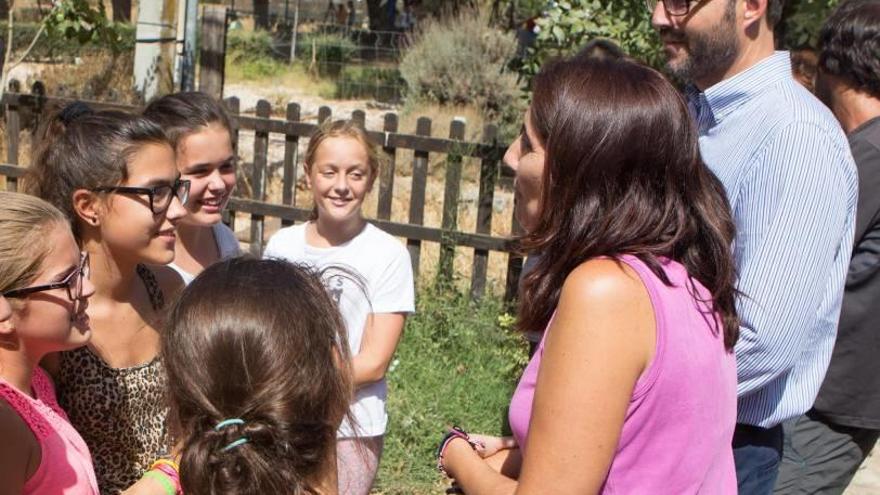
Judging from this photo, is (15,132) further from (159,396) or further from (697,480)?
(697,480)

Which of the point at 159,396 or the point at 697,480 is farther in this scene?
the point at 159,396

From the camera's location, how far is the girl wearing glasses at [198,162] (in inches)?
112

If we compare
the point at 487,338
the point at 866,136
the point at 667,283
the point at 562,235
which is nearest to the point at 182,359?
the point at 562,235

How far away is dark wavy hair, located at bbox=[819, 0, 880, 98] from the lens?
2.79 meters

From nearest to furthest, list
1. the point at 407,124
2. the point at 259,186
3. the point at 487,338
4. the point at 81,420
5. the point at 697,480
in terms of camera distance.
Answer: the point at 697,480 → the point at 81,420 → the point at 487,338 → the point at 259,186 → the point at 407,124

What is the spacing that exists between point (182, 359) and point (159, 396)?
2.54 feet

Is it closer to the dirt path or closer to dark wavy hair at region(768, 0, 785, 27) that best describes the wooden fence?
the dirt path

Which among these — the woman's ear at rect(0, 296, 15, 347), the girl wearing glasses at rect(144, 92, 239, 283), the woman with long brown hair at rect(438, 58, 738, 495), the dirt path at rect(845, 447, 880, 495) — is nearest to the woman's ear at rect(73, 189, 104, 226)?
the girl wearing glasses at rect(144, 92, 239, 283)

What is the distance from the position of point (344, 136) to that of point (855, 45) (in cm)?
166

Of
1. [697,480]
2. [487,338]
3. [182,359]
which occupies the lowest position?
[487,338]

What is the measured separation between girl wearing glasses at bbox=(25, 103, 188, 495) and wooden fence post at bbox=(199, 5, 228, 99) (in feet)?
15.1

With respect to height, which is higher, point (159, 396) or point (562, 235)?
point (562, 235)

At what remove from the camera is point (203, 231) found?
302cm

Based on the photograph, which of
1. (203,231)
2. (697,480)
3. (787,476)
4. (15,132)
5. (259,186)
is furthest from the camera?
(15,132)
